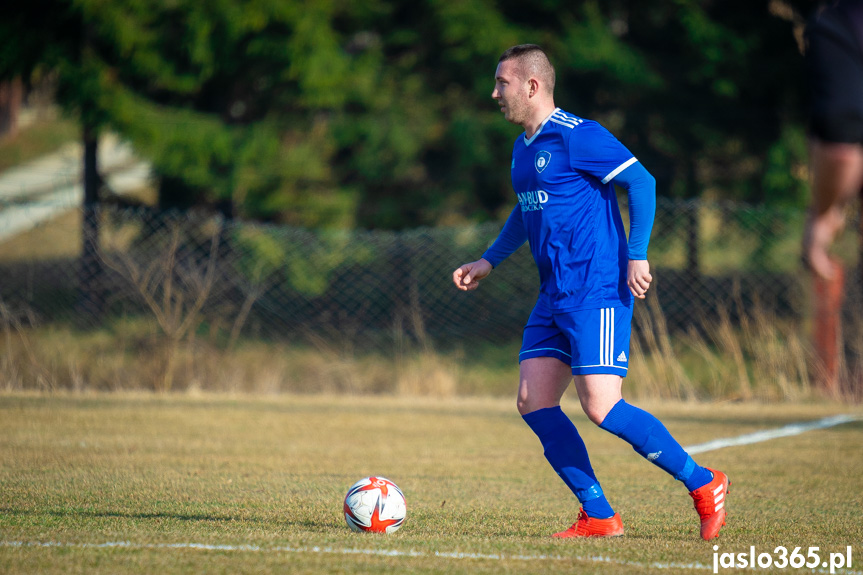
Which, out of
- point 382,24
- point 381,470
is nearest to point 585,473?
point 381,470

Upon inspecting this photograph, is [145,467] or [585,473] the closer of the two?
[585,473]

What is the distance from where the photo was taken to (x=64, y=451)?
22.2 ft

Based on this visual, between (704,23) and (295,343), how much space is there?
9895 mm

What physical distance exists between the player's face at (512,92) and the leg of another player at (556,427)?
3.68ft

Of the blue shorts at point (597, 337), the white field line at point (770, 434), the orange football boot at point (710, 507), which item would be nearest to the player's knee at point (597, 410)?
the blue shorts at point (597, 337)

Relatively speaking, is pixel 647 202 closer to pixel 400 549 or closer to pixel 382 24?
pixel 400 549

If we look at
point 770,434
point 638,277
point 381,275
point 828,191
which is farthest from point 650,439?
point 381,275

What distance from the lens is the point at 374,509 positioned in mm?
4164

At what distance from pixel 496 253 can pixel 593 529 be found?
4.59 ft

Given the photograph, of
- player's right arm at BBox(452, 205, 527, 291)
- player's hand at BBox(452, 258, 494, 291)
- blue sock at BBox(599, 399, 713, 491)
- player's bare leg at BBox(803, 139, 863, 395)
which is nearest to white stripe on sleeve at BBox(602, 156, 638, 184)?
player's right arm at BBox(452, 205, 527, 291)

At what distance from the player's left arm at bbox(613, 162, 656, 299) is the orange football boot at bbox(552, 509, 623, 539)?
1.02 meters

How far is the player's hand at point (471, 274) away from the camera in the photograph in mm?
4547

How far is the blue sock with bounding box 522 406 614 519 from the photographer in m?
4.18

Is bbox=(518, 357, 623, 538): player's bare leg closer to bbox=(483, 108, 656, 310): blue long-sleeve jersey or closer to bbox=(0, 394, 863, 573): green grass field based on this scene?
bbox=(0, 394, 863, 573): green grass field
